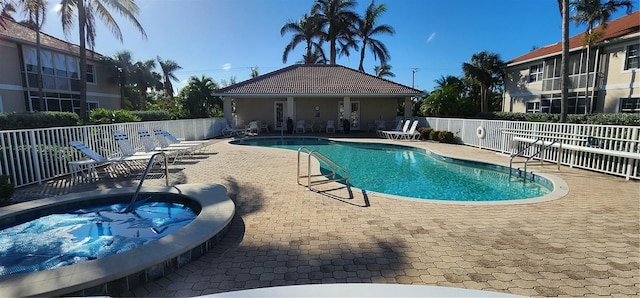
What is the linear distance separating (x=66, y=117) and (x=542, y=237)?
779 inches

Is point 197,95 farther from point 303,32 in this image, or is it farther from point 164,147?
point 164,147

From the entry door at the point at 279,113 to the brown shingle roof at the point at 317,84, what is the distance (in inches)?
63.8

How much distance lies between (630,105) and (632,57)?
9.18 ft

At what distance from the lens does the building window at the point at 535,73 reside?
2264cm

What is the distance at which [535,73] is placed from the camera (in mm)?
23094

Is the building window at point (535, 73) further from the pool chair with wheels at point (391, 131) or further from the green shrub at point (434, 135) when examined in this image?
the green shrub at point (434, 135)

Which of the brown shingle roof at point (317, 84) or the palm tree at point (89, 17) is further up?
the palm tree at point (89, 17)

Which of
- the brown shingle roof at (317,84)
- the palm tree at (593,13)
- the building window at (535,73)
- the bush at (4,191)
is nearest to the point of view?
the bush at (4,191)

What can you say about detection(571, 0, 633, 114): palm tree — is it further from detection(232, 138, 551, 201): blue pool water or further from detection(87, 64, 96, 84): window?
detection(87, 64, 96, 84): window

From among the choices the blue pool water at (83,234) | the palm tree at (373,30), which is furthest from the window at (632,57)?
the blue pool water at (83,234)

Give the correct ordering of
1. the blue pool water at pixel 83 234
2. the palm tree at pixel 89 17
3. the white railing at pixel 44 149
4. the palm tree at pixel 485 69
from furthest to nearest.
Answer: the palm tree at pixel 485 69 → the palm tree at pixel 89 17 → the white railing at pixel 44 149 → the blue pool water at pixel 83 234

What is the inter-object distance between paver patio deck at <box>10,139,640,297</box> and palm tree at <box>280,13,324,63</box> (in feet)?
85.1

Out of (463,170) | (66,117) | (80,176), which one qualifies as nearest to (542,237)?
(463,170)

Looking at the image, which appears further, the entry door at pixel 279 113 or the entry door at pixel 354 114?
the entry door at pixel 354 114
